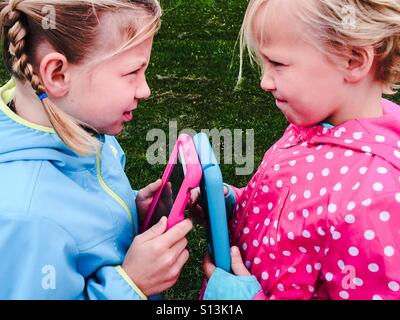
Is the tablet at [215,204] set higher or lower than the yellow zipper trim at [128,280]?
higher

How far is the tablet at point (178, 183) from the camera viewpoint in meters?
1.65

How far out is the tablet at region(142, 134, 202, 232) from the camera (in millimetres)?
1652

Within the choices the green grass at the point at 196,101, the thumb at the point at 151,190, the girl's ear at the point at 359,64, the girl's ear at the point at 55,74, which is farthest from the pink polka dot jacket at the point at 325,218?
the green grass at the point at 196,101

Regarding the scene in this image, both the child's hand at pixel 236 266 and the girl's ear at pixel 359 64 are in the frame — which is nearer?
the girl's ear at pixel 359 64

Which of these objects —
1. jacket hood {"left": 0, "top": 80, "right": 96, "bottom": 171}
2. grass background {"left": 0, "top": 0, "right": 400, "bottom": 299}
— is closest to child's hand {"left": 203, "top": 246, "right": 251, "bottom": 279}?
jacket hood {"left": 0, "top": 80, "right": 96, "bottom": 171}

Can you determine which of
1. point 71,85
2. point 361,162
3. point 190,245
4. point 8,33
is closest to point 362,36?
point 361,162

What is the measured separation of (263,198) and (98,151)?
0.55 m

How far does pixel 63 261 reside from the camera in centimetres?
152

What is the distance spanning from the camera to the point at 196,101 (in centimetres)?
473

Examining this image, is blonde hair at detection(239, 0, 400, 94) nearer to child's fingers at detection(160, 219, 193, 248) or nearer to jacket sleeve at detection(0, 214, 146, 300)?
child's fingers at detection(160, 219, 193, 248)

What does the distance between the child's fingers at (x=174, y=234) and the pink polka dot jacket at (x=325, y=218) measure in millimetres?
180

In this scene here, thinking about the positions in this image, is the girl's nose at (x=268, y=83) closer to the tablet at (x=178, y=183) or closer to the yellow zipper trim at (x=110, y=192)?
the tablet at (x=178, y=183)

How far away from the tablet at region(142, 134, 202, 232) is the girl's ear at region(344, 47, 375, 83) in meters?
0.51
